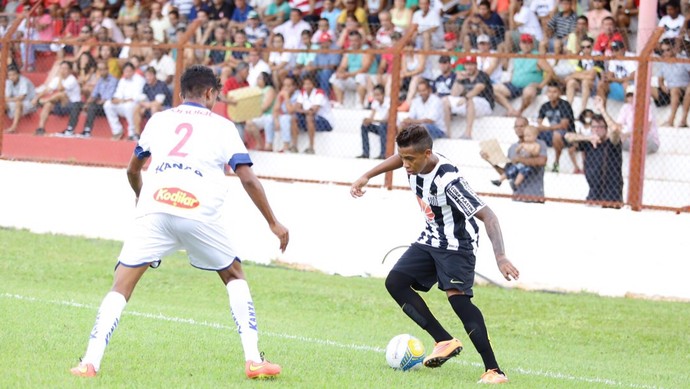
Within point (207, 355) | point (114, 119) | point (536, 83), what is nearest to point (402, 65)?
point (536, 83)

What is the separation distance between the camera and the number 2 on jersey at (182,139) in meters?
6.70

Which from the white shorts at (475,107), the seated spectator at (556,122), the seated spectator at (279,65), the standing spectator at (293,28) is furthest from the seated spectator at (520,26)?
the standing spectator at (293,28)

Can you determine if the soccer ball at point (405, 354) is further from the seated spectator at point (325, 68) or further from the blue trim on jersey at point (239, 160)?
the seated spectator at point (325, 68)

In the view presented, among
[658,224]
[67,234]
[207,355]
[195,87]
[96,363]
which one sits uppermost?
[195,87]

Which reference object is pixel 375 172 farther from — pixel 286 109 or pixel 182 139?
pixel 286 109

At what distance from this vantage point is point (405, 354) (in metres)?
7.77

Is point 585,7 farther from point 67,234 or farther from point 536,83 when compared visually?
point 67,234

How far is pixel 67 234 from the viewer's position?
15.9 meters

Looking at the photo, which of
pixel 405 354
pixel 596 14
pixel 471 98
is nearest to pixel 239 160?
pixel 405 354

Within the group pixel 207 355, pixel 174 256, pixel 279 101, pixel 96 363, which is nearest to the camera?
pixel 96 363

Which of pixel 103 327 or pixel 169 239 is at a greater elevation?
pixel 169 239

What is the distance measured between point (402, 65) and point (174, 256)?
408 centimetres

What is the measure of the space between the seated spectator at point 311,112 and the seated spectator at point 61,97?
3667mm

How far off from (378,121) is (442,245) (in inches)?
288
